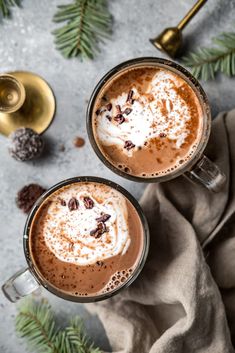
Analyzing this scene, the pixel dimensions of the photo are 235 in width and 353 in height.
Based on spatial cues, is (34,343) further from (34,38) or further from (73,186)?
(34,38)

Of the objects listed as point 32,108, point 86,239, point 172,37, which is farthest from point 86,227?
point 172,37

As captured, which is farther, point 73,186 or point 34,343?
point 34,343

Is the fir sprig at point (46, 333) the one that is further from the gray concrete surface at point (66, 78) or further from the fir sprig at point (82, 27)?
the fir sprig at point (82, 27)

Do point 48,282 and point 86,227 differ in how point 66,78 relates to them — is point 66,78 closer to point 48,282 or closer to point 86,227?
point 86,227

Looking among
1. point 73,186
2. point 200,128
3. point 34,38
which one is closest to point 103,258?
point 73,186

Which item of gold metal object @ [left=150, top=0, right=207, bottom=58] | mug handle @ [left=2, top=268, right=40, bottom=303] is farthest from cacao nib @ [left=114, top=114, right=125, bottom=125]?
mug handle @ [left=2, top=268, right=40, bottom=303]

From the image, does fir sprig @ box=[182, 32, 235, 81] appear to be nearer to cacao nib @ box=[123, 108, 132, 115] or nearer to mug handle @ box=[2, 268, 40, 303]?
cacao nib @ box=[123, 108, 132, 115]
